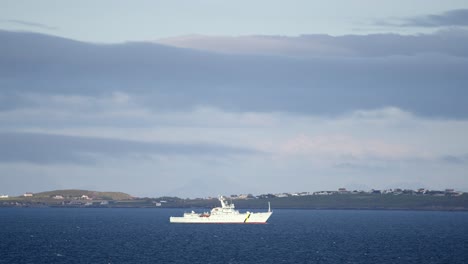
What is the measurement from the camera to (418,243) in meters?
164

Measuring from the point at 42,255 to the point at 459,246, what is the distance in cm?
7461

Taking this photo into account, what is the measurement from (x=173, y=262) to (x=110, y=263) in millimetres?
8952

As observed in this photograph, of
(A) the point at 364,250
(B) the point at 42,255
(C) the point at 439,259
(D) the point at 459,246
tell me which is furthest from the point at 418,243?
(B) the point at 42,255

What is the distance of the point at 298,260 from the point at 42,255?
39900 millimetres

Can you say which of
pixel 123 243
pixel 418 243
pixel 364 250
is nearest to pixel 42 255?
pixel 123 243

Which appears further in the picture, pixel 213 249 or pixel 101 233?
pixel 101 233

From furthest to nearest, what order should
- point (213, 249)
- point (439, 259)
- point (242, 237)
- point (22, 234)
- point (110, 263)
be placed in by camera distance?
1. point (22, 234)
2. point (242, 237)
3. point (213, 249)
4. point (439, 259)
5. point (110, 263)

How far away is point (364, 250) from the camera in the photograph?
14500cm

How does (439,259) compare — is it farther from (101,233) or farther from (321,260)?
(101,233)

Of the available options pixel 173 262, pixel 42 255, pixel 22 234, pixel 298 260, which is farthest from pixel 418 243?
pixel 22 234

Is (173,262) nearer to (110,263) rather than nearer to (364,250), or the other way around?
(110,263)

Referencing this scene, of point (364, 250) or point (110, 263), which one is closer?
point (110, 263)

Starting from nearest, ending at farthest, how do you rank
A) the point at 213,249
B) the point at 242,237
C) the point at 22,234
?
the point at 213,249 → the point at 242,237 → the point at 22,234

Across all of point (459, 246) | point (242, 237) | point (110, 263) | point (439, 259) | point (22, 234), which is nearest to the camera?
point (110, 263)
